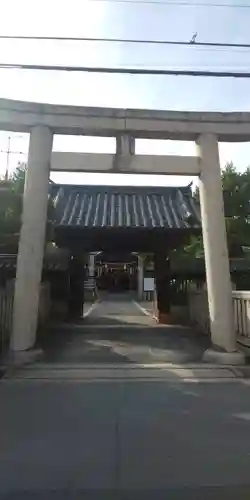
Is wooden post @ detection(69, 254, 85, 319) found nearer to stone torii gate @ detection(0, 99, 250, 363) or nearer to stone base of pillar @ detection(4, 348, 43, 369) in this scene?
stone torii gate @ detection(0, 99, 250, 363)

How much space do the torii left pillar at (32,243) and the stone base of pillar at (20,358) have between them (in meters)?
0.08

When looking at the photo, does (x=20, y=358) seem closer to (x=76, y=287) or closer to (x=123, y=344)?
(x=123, y=344)

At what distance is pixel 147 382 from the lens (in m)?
7.27

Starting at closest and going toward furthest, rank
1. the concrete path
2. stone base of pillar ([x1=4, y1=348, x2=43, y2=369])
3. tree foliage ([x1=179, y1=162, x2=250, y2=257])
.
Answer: the concrete path → stone base of pillar ([x1=4, y1=348, x2=43, y2=369]) → tree foliage ([x1=179, y1=162, x2=250, y2=257])

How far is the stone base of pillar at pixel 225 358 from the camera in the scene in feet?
27.7

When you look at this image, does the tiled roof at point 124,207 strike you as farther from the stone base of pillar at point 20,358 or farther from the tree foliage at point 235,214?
the stone base of pillar at point 20,358

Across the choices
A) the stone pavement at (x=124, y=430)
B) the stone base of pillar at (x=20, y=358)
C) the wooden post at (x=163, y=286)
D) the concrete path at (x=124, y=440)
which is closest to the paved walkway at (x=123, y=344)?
the stone pavement at (x=124, y=430)

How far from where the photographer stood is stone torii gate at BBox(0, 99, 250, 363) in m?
8.77

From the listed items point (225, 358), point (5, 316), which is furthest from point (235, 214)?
point (5, 316)

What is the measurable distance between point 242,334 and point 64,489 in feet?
23.5

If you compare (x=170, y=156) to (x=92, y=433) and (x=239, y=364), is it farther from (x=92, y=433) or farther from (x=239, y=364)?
(x=92, y=433)

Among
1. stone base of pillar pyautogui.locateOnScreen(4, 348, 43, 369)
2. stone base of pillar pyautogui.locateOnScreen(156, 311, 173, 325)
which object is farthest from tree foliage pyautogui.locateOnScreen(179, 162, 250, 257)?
stone base of pillar pyautogui.locateOnScreen(4, 348, 43, 369)

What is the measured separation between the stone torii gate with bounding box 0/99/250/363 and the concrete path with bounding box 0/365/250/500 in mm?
1864

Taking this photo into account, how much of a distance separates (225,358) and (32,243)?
13.8ft
